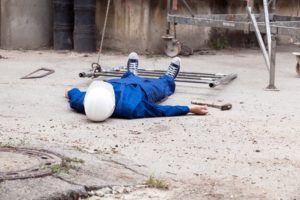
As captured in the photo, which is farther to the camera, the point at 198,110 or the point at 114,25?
the point at 114,25

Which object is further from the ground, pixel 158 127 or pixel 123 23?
pixel 123 23

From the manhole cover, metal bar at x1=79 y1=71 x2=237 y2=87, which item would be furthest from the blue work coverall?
the manhole cover

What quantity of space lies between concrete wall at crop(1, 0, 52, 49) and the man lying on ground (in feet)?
15.8

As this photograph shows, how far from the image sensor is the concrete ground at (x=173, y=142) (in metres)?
4.05

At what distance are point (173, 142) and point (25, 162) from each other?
128 centimetres

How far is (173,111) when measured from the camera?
20.2 feet

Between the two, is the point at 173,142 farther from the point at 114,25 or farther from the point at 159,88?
the point at 114,25

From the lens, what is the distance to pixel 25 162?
441cm

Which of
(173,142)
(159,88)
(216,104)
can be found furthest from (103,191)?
(159,88)

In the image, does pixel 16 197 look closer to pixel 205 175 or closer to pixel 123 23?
pixel 205 175

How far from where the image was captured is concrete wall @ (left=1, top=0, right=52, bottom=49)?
1118 cm

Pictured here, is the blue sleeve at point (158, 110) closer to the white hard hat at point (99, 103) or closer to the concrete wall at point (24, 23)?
the white hard hat at point (99, 103)

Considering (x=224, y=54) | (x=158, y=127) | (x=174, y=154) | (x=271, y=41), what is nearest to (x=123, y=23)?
(x=224, y=54)

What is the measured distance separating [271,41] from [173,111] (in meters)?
2.15
